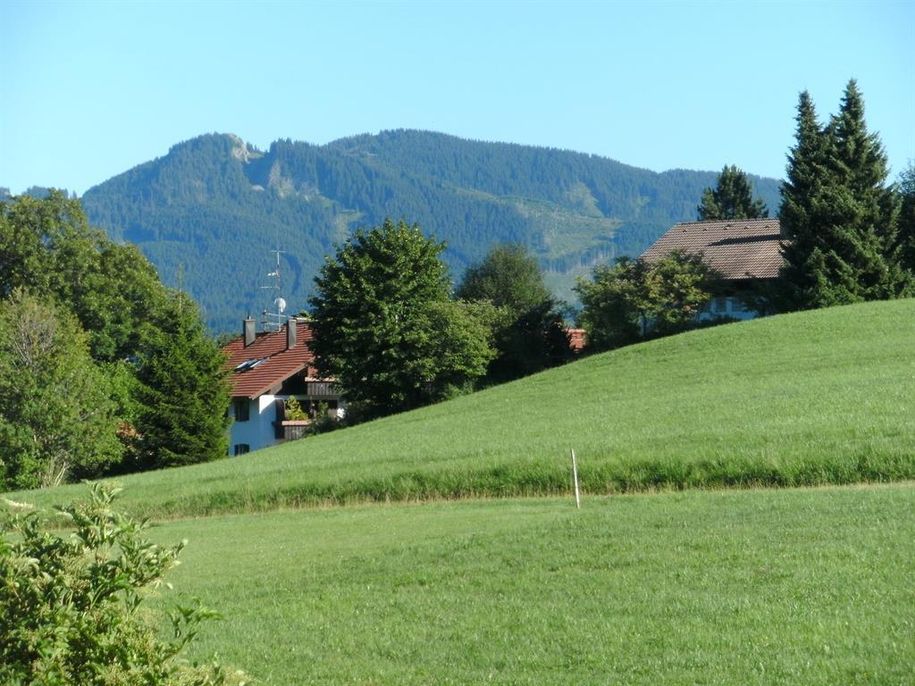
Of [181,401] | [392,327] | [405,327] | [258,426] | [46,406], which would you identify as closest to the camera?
[46,406]

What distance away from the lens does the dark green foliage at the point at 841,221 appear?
216 feet

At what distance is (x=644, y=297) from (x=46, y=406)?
103ft

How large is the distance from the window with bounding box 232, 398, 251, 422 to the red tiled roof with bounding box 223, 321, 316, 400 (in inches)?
40.8

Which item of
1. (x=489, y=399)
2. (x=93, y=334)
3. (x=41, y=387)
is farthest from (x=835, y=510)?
(x=93, y=334)

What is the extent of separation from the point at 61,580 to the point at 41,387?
A: 54990 mm

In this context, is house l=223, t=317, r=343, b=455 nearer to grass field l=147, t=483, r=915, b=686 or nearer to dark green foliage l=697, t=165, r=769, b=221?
dark green foliage l=697, t=165, r=769, b=221

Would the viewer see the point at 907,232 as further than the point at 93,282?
No

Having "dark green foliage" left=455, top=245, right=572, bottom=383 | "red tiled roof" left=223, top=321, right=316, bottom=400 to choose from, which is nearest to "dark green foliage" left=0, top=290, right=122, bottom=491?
"red tiled roof" left=223, top=321, right=316, bottom=400

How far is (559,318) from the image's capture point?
75750 millimetres

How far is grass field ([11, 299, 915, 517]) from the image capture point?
88.1ft

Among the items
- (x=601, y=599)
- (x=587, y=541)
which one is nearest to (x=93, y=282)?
(x=587, y=541)

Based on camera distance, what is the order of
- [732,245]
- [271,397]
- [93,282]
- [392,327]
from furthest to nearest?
[93,282] → [732,245] → [271,397] → [392,327]

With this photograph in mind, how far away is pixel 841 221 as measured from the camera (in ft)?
218

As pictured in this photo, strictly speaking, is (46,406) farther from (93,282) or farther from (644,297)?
(644,297)
